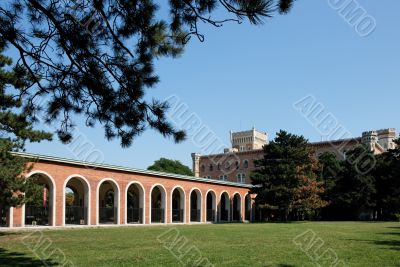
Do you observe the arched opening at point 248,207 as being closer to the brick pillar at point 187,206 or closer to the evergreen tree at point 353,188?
the evergreen tree at point 353,188

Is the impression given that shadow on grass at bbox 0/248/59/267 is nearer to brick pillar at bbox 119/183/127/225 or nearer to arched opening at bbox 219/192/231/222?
brick pillar at bbox 119/183/127/225

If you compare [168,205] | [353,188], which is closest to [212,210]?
[168,205]

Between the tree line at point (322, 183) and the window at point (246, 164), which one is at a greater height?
the window at point (246, 164)

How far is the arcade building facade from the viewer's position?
89.7ft

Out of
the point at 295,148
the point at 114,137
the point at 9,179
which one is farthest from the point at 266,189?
the point at 114,137

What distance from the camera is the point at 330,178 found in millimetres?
48812

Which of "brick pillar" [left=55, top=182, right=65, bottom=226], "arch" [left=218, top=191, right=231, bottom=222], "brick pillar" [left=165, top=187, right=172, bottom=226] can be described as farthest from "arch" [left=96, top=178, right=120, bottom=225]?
"arch" [left=218, top=191, right=231, bottom=222]

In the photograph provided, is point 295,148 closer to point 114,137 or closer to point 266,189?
point 266,189

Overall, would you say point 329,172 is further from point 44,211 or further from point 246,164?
point 44,211

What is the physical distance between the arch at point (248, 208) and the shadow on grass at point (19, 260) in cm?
3942

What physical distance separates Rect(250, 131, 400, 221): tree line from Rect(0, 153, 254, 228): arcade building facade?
4.16m

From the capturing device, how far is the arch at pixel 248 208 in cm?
5011

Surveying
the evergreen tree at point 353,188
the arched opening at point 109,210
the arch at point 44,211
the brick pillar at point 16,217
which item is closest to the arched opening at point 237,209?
the evergreen tree at point 353,188

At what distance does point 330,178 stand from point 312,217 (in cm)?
487
